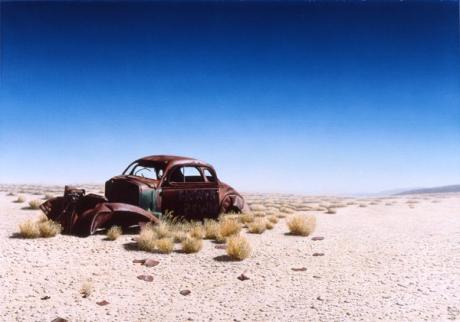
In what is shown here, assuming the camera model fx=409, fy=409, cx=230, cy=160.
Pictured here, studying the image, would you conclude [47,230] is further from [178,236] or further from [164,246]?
[178,236]

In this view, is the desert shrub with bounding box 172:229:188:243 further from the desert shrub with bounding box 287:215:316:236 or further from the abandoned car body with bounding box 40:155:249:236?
the desert shrub with bounding box 287:215:316:236

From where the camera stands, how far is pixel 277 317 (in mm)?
5477

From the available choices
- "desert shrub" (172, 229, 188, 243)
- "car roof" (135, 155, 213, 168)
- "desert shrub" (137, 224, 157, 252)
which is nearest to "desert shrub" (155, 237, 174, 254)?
"desert shrub" (137, 224, 157, 252)

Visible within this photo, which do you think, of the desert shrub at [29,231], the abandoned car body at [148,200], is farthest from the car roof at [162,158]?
the desert shrub at [29,231]

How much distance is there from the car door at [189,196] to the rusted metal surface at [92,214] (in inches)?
37.4

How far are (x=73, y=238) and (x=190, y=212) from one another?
10.9 feet

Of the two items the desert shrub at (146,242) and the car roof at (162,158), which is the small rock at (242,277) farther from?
the car roof at (162,158)

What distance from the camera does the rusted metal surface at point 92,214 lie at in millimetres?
9336

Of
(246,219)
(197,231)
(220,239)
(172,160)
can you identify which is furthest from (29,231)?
(246,219)

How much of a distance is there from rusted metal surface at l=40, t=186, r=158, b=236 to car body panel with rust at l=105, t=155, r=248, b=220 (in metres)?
0.49

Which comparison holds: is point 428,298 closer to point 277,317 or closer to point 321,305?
point 321,305

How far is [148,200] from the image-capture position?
10.4 m

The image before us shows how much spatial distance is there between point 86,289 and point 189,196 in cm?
541

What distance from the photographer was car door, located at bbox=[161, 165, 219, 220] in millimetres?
10883
